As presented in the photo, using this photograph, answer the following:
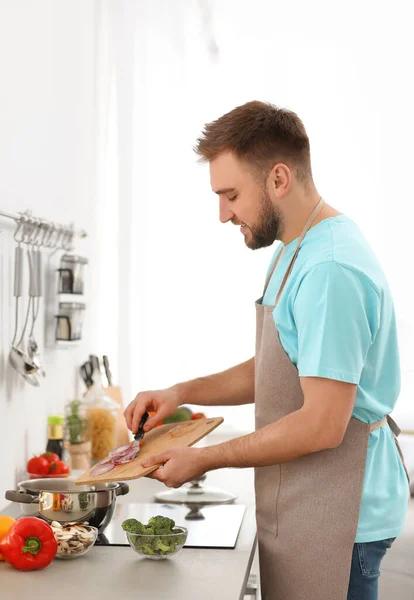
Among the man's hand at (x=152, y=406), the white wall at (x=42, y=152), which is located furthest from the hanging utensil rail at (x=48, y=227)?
the man's hand at (x=152, y=406)

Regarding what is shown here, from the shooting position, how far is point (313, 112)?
3445 millimetres

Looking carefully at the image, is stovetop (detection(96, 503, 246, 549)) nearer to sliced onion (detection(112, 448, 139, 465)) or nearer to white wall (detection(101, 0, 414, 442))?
sliced onion (detection(112, 448, 139, 465))

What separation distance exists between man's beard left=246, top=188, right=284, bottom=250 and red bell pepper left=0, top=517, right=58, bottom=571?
611mm

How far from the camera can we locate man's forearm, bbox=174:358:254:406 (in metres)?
1.81

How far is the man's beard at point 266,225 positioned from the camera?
1.49 meters

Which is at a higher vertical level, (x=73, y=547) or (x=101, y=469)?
(x=101, y=469)

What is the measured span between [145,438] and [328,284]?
0.57 m

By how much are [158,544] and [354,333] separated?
0.49 m

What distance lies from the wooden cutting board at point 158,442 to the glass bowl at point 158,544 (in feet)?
0.37

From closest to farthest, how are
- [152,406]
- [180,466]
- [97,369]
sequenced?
[180,466], [152,406], [97,369]

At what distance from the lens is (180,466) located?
1403 millimetres

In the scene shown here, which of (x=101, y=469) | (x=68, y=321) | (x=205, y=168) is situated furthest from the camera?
(x=205, y=168)

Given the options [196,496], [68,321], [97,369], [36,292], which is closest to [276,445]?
[196,496]

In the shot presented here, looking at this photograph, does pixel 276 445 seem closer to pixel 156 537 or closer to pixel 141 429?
pixel 156 537
